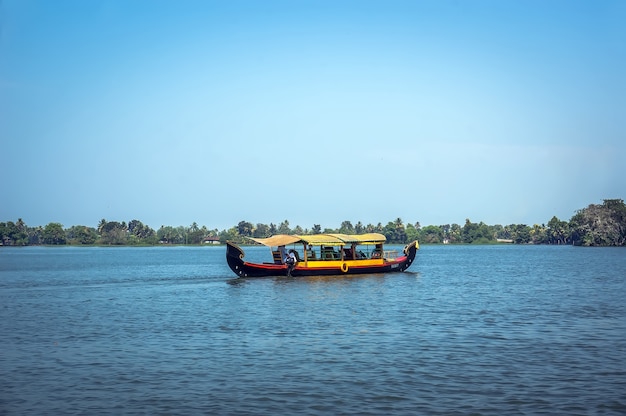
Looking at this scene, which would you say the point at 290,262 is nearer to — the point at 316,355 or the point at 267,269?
the point at 267,269

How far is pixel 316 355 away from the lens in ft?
69.4

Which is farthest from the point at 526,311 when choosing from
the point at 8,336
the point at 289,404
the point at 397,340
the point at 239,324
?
the point at 8,336

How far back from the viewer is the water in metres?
15.8

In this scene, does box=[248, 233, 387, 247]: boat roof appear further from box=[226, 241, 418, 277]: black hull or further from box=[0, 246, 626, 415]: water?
box=[0, 246, 626, 415]: water

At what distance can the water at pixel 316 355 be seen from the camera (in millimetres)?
15758

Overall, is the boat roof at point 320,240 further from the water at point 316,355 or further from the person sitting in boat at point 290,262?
the water at point 316,355

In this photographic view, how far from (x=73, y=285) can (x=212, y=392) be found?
3945 cm

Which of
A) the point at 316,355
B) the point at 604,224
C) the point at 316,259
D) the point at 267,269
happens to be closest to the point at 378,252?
the point at 316,259

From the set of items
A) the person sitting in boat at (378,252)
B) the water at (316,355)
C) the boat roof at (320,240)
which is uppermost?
the boat roof at (320,240)

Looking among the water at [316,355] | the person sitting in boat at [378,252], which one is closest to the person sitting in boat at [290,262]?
the person sitting in boat at [378,252]

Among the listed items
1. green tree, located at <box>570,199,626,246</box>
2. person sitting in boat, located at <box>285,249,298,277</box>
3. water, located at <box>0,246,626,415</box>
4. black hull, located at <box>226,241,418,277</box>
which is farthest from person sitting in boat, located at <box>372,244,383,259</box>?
green tree, located at <box>570,199,626,246</box>

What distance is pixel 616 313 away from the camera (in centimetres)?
3139

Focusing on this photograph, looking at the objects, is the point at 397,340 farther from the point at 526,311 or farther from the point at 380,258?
the point at 380,258

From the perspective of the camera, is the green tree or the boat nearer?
the boat
